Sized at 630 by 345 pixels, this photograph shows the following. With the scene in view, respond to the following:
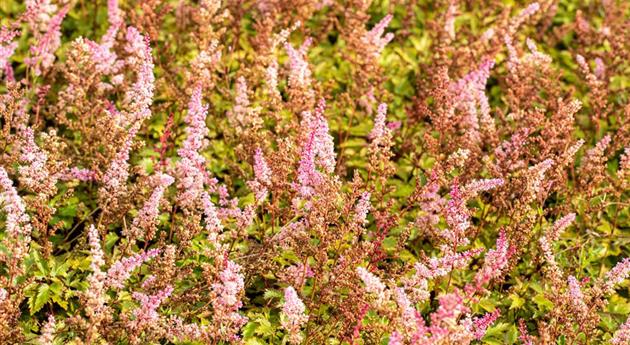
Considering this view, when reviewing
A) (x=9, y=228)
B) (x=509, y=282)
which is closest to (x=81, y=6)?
(x=9, y=228)

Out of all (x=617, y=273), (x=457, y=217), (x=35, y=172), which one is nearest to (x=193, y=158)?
(x=35, y=172)

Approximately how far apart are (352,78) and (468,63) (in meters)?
1.12

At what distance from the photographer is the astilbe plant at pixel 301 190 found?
4523 millimetres

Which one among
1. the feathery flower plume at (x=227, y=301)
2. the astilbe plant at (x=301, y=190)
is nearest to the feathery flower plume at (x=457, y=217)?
the astilbe plant at (x=301, y=190)

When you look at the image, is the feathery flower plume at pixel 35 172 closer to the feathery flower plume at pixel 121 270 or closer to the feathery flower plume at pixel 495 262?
the feathery flower plume at pixel 121 270

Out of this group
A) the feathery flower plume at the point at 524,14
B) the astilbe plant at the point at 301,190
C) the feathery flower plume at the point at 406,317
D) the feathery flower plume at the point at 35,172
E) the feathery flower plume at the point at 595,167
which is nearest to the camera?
the feathery flower plume at the point at 406,317

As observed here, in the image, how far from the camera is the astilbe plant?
4523 mm

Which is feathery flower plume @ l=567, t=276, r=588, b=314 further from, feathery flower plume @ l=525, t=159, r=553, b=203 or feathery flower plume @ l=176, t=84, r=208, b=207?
feathery flower plume @ l=176, t=84, r=208, b=207

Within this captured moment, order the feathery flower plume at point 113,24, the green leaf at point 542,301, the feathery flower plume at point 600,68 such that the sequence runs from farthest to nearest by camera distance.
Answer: the feathery flower plume at point 600,68, the feathery flower plume at point 113,24, the green leaf at point 542,301

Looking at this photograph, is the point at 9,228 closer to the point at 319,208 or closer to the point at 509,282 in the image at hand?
the point at 319,208

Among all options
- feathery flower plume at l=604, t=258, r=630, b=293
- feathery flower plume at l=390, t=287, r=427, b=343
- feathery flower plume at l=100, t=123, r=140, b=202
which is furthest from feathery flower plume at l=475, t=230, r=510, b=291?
feathery flower plume at l=100, t=123, r=140, b=202

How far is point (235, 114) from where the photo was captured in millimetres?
6500

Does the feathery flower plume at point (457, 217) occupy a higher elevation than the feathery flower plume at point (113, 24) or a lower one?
lower

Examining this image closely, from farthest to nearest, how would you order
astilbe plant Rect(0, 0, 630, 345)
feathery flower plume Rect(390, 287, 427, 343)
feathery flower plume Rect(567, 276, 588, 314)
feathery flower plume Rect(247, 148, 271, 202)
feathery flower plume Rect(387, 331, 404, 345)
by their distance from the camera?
feathery flower plume Rect(247, 148, 271, 202) → feathery flower plume Rect(567, 276, 588, 314) → astilbe plant Rect(0, 0, 630, 345) → feathery flower plume Rect(390, 287, 427, 343) → feathery flower plume Rect(387, 331, 404, 345)
